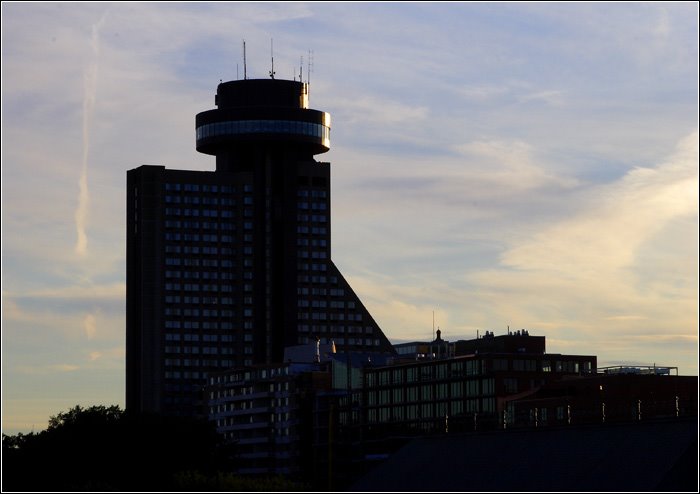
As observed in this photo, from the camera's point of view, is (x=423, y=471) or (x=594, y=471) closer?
(x=594, y=471)

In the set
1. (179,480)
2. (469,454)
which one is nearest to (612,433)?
(469,454)

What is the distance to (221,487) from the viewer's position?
16988 centimetres

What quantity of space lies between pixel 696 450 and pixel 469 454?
32228 millimetres

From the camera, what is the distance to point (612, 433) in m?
156

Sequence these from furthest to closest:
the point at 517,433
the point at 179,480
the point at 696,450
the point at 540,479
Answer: the point at 179,480 < the point at 517,433 < the point at 540,479 < the point at 696,450

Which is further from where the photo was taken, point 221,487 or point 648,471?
point 221,487

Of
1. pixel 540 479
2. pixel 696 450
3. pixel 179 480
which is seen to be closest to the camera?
pixel 696 450

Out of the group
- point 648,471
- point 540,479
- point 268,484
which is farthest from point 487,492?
point 268,484

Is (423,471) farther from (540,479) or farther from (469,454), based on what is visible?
(540,479)

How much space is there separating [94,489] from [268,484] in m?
21.8

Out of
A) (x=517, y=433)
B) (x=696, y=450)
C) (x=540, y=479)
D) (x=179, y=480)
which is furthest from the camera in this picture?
(x=179, y=480)

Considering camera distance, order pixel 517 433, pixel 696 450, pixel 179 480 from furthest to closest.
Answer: pixel 179 480
pixel 517 433
pixel 696 450

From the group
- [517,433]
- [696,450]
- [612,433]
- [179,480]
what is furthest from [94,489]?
[696,450]

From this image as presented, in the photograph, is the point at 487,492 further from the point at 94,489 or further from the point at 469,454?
the point at 94,489
